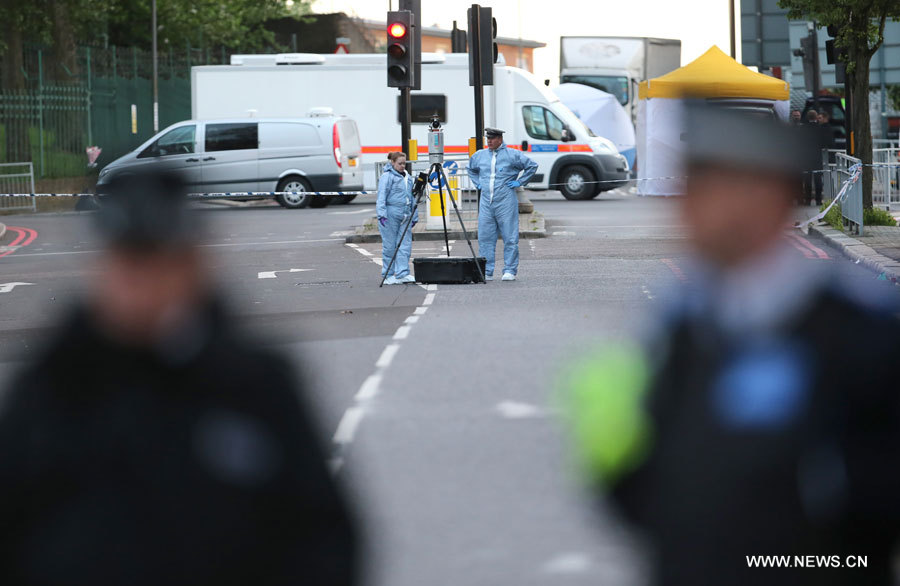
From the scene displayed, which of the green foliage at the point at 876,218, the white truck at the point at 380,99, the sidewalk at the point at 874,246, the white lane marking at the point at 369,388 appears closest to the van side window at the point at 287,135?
the white truck at the point at 380,99

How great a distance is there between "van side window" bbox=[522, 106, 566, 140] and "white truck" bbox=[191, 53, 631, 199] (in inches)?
0.9

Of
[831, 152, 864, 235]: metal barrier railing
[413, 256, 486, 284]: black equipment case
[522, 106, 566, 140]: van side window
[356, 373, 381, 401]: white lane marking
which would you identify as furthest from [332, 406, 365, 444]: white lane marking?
[522, 106, 566, 140]: van side window

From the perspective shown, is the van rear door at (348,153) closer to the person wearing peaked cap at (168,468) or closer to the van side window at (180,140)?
the van side window at (180,140)

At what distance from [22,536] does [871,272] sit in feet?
46.5

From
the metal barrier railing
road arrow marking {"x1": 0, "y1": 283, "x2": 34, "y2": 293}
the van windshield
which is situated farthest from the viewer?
the van windshield

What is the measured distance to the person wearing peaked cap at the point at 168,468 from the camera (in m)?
2.30

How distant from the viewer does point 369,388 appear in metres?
8.93

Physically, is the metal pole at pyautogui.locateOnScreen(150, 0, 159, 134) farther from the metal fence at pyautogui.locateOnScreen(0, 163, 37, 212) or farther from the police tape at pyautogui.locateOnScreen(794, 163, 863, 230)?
the police tape at pyautogui.locateOnScreen(794, 163, 863, 230)

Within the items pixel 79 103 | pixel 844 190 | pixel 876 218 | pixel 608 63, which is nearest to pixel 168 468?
pixel 844 190

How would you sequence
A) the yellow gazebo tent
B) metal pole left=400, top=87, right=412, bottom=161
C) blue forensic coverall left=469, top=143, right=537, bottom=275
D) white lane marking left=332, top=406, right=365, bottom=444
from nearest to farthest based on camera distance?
white lane marking left=332, top=406, right=365, bottom=444 → blue forensic coverall left=469, top=143, right=537, bottom=275 → metal pole left=400, top=87, right=412, bottom=161 → the yellow gazebo tent

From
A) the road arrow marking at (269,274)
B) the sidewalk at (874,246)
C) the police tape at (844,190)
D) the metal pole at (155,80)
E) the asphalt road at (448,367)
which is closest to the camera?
the asphalt road at (448,367)

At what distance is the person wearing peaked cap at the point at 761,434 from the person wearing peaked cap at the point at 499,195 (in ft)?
44.4

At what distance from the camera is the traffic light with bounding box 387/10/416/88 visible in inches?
811

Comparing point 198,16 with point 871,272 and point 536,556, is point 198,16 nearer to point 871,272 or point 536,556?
point 871,272
